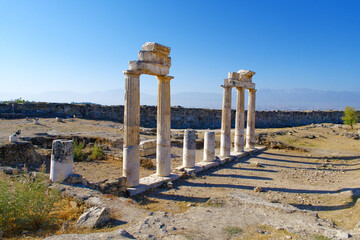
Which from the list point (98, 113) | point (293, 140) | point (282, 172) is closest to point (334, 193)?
point (282, 172)

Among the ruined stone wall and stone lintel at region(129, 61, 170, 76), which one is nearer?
stone lintel at region(129, 61, 170, 76)

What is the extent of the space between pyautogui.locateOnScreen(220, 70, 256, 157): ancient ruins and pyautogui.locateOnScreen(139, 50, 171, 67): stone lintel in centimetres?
546

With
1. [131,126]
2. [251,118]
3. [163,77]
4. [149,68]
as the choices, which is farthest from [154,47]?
[251,118]

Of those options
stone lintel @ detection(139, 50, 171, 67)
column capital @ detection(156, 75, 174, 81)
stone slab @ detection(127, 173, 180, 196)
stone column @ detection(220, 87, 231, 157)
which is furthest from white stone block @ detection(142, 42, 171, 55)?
stone column @ detection(220, 87, 231, 157)

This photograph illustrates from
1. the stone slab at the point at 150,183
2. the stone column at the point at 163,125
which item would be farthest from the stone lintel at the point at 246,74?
the stone slab at the point at 150,183

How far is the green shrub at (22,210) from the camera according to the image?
5211 millimetres

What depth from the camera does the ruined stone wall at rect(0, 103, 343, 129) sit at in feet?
86.1

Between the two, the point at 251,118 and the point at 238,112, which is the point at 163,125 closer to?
the point at 238,112

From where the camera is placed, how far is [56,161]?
8.09m

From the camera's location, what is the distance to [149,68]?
30.9ft

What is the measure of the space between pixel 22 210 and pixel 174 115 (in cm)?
2448

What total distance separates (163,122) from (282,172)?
633 cm

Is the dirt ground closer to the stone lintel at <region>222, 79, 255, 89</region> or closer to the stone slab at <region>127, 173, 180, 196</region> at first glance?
the stone slab at <region>127, 173, 180, 196</region>

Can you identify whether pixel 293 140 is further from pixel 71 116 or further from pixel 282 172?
pixel 71 116
